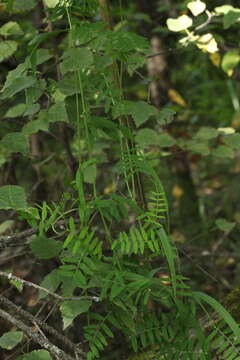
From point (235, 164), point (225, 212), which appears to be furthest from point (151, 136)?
point (235, 164)

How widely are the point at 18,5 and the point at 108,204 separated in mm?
790

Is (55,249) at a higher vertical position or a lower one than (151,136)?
lower

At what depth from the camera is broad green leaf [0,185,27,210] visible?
3.58 ft

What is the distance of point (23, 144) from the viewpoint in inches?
53.7

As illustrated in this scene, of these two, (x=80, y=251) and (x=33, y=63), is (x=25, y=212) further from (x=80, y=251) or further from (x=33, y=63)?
(x=33, y=63)

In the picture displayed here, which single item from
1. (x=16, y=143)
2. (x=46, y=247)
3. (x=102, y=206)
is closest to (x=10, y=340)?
(x=46, y=247)

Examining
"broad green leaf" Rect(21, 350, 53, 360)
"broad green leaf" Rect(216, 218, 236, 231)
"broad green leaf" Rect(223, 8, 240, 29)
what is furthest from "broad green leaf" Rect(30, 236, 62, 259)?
"broad green leaf" Rect(223, 8, 240, 29)

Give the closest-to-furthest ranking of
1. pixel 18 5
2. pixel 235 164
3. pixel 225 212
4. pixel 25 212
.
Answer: pixel 25 212 → pixel 18 5 → pixel 225 212 → pixel 235 164

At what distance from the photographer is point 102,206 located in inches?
40.3

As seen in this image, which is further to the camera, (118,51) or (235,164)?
(235,164)

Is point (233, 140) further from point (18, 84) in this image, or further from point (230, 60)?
point (18, 84)

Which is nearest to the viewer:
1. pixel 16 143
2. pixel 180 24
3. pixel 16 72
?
pixel 16 72

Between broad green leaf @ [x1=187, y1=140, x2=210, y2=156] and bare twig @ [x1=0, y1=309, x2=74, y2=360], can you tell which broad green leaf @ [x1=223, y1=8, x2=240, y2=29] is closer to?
broad green leaf @ [x1=187, y1=140, x2=210, y2=156]

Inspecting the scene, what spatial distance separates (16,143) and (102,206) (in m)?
0.45
